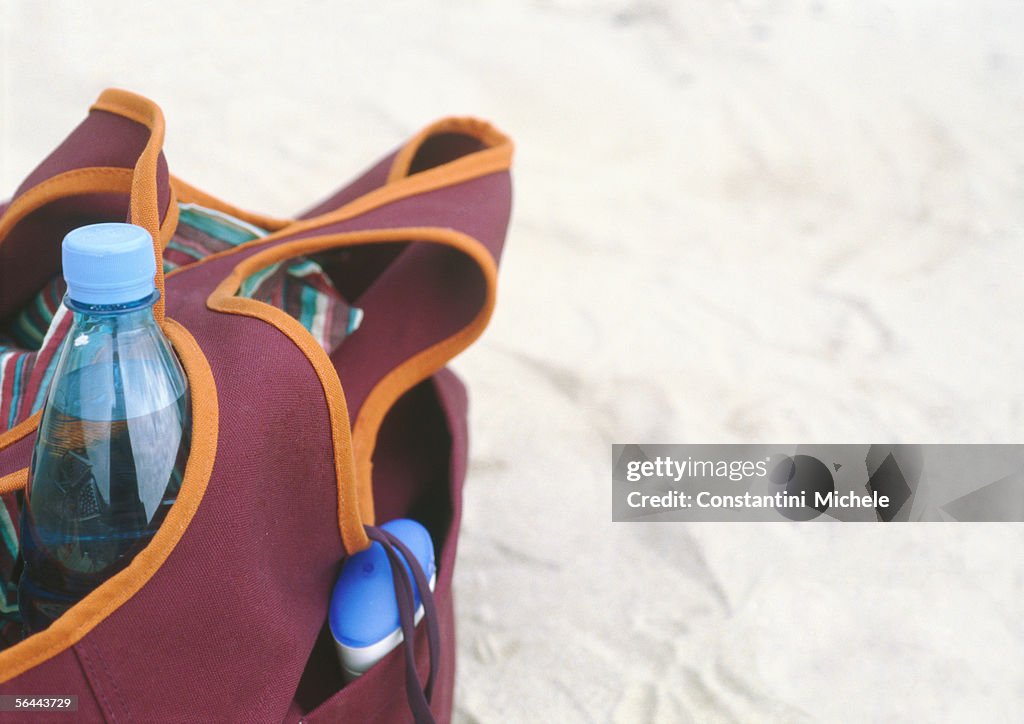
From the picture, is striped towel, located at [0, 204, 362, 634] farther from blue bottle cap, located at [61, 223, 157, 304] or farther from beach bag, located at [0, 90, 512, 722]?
blue bottle cap, located at [61, 223, 157, 304]

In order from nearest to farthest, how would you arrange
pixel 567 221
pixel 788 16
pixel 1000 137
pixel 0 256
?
1. pixel 0 256
2. pixel 567 221
3. pixel 1000 137
4. pixel 788 16

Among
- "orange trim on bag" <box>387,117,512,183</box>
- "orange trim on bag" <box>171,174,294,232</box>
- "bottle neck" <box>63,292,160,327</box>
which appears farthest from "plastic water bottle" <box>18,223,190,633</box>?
"orange trim on bag" <box>387,117,512,183</box>

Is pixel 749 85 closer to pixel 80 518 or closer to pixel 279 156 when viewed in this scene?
pixel 279 156

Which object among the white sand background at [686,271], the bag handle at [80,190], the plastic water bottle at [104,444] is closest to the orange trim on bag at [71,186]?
the bag handle at [80,190]

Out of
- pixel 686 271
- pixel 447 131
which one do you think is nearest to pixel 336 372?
pixel 447 131

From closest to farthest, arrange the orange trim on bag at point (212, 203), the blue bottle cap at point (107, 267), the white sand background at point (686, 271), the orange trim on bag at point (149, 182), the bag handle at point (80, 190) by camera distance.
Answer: the blue bottle cap at point (107, 267), the orange trim on bag at point (149, 182), the bag handle at point (80, 190), the orange trim on bag at point (212, 203), the white sand background at point (686, 271)

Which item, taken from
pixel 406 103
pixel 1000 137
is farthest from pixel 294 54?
pixel 1000 137

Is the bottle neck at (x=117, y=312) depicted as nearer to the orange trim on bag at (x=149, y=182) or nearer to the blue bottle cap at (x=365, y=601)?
the orange trim on bag at (x=149, y=182)

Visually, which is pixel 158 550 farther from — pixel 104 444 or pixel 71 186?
pixel 71 186

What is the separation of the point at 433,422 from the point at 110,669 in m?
0.46

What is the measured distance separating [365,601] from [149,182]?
0.33 meters

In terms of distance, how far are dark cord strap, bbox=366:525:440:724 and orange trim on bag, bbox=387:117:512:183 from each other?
16.0 inches

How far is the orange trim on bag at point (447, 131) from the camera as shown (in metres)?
0.99

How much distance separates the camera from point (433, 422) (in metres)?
0.98
